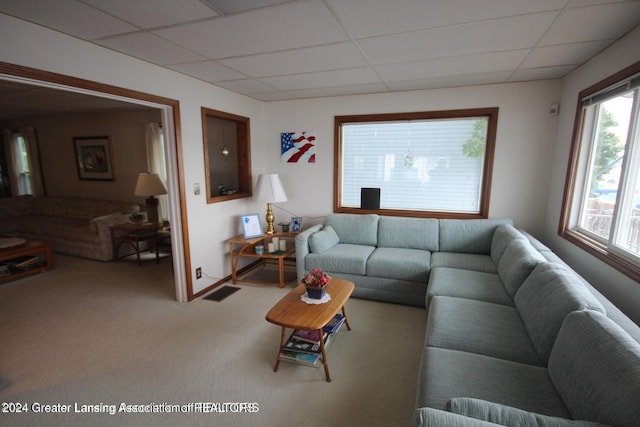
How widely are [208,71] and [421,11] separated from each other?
2029 millimetres

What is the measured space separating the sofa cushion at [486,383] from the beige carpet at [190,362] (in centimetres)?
46

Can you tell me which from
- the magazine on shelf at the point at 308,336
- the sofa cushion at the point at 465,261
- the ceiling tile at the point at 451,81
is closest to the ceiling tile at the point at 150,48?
the ceiling tile at the point at 451,81

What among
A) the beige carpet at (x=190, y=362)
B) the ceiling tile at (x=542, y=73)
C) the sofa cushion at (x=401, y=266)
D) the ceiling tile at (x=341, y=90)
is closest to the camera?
the beige carpet at (x=190, y=362)

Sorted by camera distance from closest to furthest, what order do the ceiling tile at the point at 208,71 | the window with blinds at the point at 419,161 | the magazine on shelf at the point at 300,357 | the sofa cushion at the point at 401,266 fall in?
the magazine on shelf at the point at 300,357, the ceiling tile at the point at 208,71, the sofa cushion at the point at 401,266, the window with blinds at the point at 419,161

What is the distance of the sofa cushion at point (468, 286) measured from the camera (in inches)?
89.7

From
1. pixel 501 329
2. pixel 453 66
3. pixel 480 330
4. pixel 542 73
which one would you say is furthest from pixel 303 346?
pixel 542 73

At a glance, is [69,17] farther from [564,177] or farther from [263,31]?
[564,177]

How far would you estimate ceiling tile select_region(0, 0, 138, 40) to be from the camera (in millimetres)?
1615

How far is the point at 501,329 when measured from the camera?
Answer: 183cm

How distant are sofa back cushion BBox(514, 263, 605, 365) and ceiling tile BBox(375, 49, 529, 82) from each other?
1.72m

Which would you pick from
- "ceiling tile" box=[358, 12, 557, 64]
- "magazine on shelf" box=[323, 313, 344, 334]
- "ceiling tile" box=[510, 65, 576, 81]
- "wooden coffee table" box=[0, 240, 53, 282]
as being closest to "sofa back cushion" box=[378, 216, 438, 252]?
"magazine on shelf" box=[323, 313, 344, 334]

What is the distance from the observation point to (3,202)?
5332 millimetres

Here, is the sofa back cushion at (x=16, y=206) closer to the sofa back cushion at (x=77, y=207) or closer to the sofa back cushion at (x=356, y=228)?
the sofa back cushion at (x=77, y=207)

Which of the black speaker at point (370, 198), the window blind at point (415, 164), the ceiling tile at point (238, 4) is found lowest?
the black speaker at point (370, 198)
